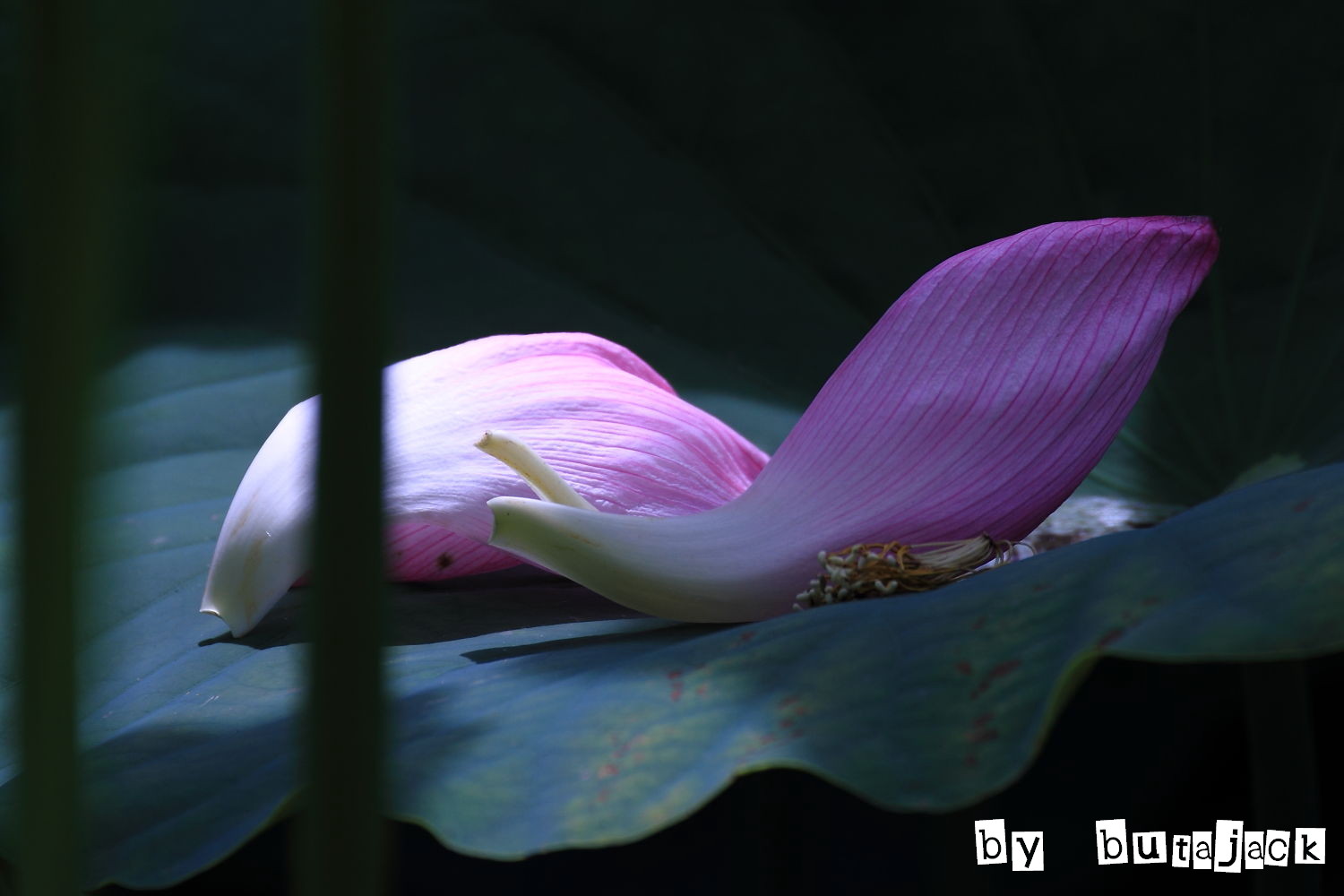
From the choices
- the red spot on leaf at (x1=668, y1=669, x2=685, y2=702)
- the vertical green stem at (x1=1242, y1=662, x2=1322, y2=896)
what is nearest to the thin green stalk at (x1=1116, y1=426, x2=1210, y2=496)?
the vertical green stem at (x1=1242, y1=662, x2=1322, y2=896)

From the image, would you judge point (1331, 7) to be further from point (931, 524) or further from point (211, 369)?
point (211, 369)

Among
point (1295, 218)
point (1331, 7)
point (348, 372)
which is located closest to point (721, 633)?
point (348, 372)

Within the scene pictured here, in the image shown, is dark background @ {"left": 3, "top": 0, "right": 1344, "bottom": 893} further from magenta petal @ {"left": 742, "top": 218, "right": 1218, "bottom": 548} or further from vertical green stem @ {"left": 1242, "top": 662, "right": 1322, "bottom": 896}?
magenta petal @ {"left": 742, "top": 218, "right": 1218, "bottom": 548}

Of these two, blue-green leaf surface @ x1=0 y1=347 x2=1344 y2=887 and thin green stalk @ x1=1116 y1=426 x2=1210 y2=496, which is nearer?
blue-green leaf surface @ x1=0 y1=347 x2=1344 y2=887

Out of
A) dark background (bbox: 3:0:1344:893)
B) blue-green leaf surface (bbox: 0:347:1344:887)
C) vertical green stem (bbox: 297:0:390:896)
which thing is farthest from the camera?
dark background (bbox: 3:0:1344:893)

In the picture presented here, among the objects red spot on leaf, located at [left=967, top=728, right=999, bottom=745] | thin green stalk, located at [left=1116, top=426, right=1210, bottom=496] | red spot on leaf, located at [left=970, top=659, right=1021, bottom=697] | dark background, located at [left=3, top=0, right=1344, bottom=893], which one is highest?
dark background, located at [left=3, top=0, right=1344, bottom=893]

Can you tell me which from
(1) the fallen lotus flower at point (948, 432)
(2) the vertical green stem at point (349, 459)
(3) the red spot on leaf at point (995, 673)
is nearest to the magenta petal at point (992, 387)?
(1) the fallen lotus flower at point (948, 432)

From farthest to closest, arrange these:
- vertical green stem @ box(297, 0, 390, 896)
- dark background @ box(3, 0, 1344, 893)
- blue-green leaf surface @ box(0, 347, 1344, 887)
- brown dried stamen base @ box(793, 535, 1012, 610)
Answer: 1. dark background @ box(3, 0, 1344, 893)
2. brown dried stamen base @ box(793, 535, 1012, 610)
3. blue-green leaf surface @ box(0, 347, 1344, 887)
4. vertical green stem @ box(297, 0, 390, 896)

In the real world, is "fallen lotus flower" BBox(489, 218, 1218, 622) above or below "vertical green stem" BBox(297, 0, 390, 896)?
above
